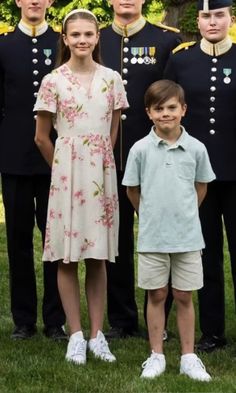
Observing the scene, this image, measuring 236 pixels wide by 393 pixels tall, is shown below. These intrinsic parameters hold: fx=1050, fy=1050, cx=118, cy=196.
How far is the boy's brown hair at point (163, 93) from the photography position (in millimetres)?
5352

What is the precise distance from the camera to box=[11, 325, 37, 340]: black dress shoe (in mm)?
6312

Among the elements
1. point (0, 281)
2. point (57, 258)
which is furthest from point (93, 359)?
point (0, 281)

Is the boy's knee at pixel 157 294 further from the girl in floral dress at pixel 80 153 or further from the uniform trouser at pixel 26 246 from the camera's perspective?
the uniform trouser at pixel 26 246

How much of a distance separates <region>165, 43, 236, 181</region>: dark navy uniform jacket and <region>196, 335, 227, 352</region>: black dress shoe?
0.98 metres

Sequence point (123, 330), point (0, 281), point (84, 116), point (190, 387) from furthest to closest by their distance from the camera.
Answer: point (0, 281) → point (123, 330) → point (84, 116) → point (190, 387)

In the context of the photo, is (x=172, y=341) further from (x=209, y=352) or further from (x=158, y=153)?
(x=158, y=153)

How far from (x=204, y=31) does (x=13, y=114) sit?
1.21 m

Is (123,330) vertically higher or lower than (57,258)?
lower

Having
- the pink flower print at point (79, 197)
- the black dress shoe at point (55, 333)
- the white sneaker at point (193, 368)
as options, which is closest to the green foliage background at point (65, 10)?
the black dress shoe at point (55, 333)

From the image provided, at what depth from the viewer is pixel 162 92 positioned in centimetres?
535

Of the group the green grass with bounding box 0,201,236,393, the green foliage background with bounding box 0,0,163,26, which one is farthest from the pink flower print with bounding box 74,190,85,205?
the green foliage background with bounding box 0,0,163,26

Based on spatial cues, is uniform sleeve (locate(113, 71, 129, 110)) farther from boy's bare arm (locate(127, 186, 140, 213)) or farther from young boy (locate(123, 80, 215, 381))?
boy's bare arm (locate(127, 186, 140, 213))

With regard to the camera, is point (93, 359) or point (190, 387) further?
point (93, 359)

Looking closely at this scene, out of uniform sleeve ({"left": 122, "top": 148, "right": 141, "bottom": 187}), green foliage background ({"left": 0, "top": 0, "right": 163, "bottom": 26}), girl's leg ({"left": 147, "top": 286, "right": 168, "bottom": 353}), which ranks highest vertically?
green foliage background ({"left": 0, "top": 0, "right": 163, "bottom": 26})
